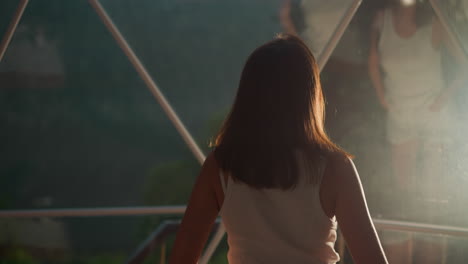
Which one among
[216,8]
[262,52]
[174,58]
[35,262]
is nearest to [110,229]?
[35,262]

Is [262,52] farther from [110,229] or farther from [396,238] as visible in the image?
[110,229]

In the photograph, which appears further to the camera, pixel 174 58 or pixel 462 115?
pixel 174 58

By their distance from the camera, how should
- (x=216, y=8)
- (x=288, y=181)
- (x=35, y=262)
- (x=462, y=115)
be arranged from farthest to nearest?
(x=35, y=262) → (x=216, y=8) → (x=462, y=115) → (x=288, y=181)

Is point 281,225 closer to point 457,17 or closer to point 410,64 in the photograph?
point 410,64

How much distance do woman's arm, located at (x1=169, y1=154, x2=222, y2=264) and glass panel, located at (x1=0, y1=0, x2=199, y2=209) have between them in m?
3.63

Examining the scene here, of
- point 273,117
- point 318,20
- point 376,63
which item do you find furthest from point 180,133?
point 273,117

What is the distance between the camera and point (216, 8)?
478 cm

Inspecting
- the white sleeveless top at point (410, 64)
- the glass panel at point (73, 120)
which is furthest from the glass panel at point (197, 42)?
the white sleeveless top at point (410, 64)

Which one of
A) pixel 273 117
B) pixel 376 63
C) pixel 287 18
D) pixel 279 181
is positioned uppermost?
pixel 273 117

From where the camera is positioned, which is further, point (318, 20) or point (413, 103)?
point (318, 20)

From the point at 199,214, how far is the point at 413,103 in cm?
257

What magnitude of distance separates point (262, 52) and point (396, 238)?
103 inches

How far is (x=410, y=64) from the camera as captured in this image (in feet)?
11.7

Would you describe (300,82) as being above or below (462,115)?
above
